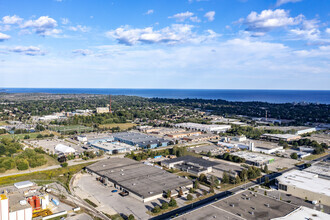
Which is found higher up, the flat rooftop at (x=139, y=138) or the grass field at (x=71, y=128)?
the flat rooftop at (x=139, y=138)

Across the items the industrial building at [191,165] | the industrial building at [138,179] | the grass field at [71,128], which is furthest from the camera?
the grass field at [71,128]

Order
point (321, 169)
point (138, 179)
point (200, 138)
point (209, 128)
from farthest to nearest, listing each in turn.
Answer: point (209, 128) → point (200, 138) → point (321, 169) → point (138, 179)

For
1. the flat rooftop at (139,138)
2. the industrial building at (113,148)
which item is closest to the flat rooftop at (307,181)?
the industrial building at (113,148)

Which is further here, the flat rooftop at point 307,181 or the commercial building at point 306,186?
the flat rooftop at point 307,181

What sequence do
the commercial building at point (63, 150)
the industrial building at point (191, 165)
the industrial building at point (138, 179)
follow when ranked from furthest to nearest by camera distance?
the commercial building at point (63, 150), the industrial building at point (191, 165), the industrial building at point (138, 179)

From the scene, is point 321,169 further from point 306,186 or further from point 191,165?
point 191,165

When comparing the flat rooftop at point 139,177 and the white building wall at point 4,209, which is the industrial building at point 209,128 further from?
the white building wall at point 4,209

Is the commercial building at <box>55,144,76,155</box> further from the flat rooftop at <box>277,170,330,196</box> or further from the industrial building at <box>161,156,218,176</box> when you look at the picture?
the flat rooftop at <box>277,170,330,196</box>

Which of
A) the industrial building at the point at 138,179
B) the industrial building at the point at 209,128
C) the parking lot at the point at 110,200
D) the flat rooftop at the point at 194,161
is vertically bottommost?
the parking lot at the point at 110,200

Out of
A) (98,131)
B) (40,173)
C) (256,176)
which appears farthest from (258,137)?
(40,173)

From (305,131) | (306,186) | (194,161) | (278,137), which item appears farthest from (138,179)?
(305,131)
